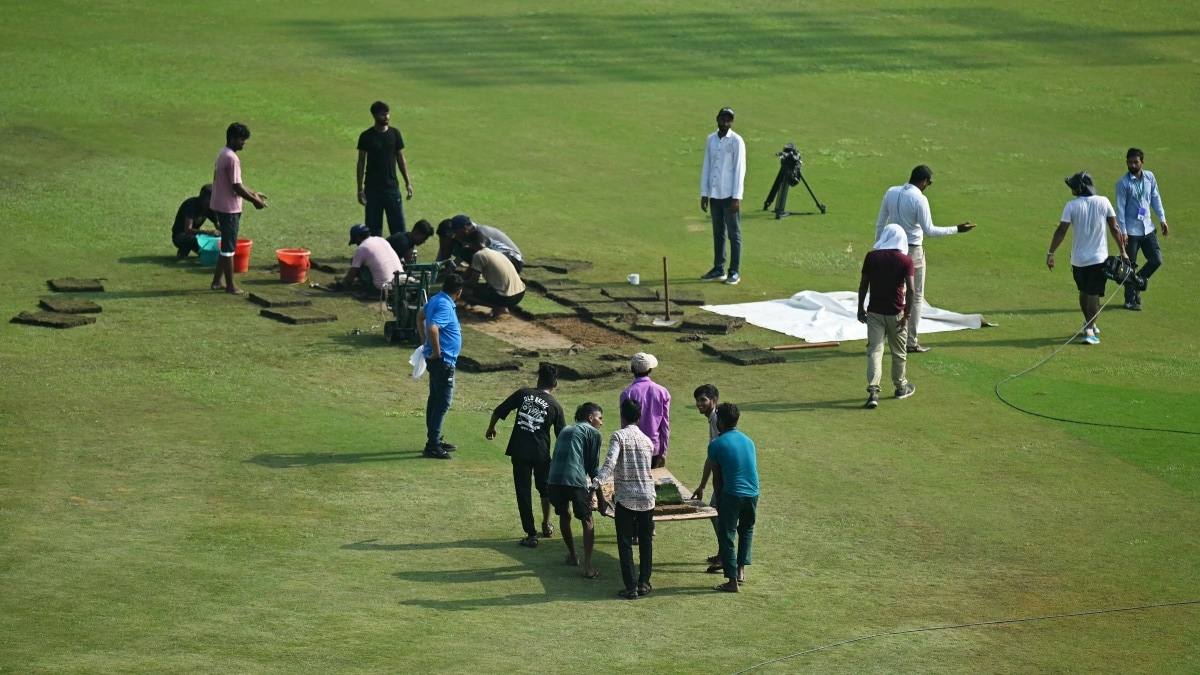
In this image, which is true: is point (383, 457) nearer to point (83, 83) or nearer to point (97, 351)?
point (97, 351)

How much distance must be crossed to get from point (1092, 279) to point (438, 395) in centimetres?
972

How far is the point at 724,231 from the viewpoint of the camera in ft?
70.6

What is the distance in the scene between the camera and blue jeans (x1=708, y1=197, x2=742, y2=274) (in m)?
21.1

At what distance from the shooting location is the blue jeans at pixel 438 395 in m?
13.4

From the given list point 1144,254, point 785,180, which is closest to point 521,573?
point 1144,254

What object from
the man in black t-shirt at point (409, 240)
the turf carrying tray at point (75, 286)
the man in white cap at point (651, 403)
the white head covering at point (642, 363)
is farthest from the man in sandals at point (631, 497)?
the turf carrying tray at point (75, 286)

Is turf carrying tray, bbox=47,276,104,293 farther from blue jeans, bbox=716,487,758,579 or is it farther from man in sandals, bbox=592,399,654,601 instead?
blue jeans, bbox=716,487,758,579

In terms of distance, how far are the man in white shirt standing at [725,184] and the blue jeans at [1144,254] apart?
562 cm

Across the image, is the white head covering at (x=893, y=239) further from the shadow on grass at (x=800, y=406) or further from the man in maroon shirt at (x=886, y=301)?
the shadow on grass at (x=800, y=406)

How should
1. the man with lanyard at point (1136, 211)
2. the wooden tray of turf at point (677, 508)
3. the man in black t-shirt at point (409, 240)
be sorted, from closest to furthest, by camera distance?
the wooden tray of turf at point (677, 508) → the man in black t-shirt at point (409, 240) → the man with lanyard at point (1136, 211)

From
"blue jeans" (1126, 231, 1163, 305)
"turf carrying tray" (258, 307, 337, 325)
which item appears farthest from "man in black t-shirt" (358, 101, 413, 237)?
→ "blue jeans" (1126, 231, 1163, 305)

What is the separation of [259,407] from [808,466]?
5.70 m

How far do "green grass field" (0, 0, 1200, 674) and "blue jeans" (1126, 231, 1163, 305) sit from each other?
42 centimetres

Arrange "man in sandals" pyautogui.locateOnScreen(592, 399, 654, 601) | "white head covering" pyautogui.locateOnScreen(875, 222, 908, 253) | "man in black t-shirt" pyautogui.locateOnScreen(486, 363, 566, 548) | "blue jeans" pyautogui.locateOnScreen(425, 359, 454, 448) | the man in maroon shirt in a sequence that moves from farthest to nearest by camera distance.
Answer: "white head covering" pyautogui.locateOnScreen(875, 222, 908, 253), the man in maroon shirt, "blue jeans" pyautogui.locateOnScreen(425, 359, 454, 448), "man in black t-shirt" pyautogui.locateOnScreen(486, 363, 566, 548), "man in sandals" pyautogui.locateOnScreen(592, 399, 654, 601)
